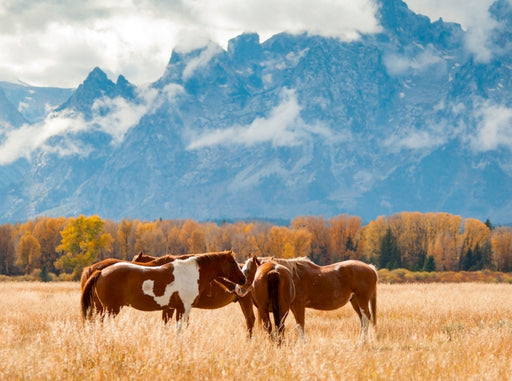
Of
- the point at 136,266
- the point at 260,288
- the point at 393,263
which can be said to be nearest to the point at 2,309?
the point at 136,266

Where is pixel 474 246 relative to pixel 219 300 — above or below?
above

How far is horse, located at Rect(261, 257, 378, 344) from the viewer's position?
42.1 feet

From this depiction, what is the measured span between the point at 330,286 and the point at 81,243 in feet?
220

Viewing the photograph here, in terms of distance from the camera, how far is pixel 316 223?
125 m

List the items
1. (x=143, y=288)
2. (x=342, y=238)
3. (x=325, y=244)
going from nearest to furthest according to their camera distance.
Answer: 1. (x=143, y=288)
2. (x=342, y=238)
3. (x=325, y=244)

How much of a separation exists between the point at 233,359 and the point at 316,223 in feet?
386

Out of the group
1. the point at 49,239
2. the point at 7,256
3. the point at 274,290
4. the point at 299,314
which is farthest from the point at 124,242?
the point at 274,290

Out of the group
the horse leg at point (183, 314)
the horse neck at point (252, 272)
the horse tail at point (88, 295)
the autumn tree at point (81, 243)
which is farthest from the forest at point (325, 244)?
the horse leg at point (183, 314)

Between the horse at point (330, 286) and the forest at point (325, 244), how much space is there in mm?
72315

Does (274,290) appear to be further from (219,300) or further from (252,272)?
(219,300)

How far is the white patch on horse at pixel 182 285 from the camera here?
1138 centimetres

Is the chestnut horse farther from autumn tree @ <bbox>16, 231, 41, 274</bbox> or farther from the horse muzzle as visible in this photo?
autumn tree @ <bbox>16, 231, 41, 274</bbox>

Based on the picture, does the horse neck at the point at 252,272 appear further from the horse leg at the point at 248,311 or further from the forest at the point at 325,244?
the forest at the point at 325,244

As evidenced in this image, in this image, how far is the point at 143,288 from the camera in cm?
Answer: 1137
